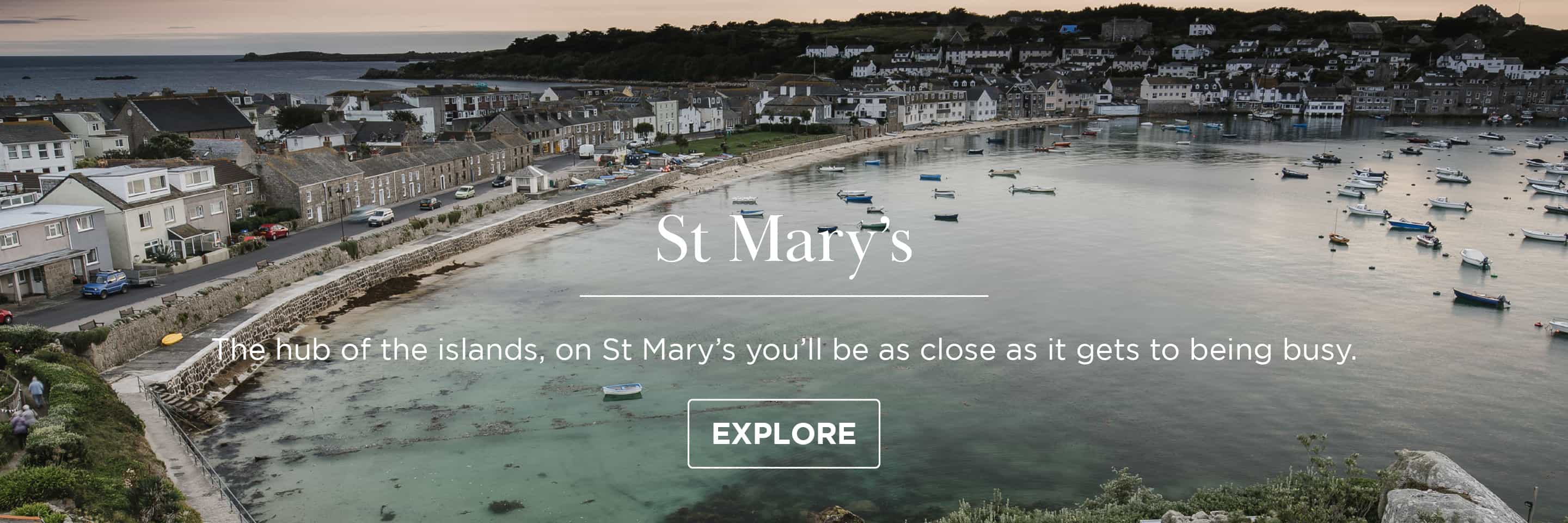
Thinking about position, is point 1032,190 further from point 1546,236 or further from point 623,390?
point 623,390

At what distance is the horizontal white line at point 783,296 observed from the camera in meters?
34.5

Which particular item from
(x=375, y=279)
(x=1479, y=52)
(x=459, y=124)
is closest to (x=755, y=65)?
(x=459, y=124)

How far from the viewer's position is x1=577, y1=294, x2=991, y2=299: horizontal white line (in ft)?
113

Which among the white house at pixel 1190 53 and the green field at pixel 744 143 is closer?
the green field at pixel 744 143

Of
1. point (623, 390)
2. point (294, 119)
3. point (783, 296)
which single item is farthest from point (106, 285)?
point (294, 119)

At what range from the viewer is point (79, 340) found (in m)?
22.3

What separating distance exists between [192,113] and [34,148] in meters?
15.9

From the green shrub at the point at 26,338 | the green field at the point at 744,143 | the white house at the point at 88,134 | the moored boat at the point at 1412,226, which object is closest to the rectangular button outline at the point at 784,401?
the green shrub at the point at 26,338

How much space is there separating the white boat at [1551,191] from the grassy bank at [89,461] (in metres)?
71.4

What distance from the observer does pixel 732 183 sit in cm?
6450

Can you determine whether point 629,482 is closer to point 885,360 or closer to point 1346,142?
point 885,360

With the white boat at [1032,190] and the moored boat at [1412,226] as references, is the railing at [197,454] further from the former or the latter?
the moored boat at [1412,226]

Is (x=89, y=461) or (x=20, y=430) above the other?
(x=20, y=430)

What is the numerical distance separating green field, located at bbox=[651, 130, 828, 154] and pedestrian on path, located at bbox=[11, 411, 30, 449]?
57.1 m
